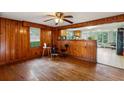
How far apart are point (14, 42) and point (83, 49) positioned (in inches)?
149

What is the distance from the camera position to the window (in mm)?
6088

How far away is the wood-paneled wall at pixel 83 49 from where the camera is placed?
5.26 metres

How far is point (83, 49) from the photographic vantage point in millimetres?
5770

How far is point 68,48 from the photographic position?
22.3 feet

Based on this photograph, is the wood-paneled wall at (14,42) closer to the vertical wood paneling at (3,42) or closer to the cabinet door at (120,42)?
the vertical wood paneling at (3,42)

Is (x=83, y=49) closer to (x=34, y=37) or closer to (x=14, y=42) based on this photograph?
(x=34, y=37)

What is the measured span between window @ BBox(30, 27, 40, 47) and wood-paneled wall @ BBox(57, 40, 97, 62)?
1969 millimetres

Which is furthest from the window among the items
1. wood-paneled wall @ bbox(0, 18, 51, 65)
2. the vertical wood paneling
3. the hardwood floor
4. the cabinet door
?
the cabinet door

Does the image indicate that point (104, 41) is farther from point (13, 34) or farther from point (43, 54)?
point (13, 34)

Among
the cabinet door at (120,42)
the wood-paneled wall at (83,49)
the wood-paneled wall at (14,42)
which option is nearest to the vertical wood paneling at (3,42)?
the wood-paneled wall at (14,42)

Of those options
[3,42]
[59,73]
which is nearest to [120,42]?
[59,73]

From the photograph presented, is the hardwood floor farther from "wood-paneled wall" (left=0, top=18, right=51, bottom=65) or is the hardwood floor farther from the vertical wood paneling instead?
"wood-paneled wall" (left=0, top=18, right=51, bottom=65)
